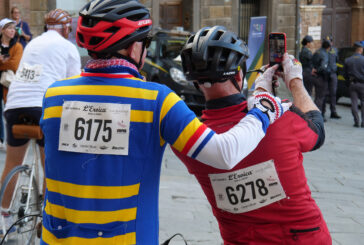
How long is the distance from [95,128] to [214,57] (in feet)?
1.74

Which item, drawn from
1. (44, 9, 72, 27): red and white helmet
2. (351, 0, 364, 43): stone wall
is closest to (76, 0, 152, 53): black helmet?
(44, 9, 72, 27): red and white helmet

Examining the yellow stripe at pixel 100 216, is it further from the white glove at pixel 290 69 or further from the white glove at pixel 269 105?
the white glove at pixel 290 69

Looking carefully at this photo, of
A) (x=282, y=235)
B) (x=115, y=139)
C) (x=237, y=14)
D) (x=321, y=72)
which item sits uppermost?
(x=237, y=14)

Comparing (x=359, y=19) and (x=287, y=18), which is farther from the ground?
(x=287, y=18)

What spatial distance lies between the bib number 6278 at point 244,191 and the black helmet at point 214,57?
40 centimetres

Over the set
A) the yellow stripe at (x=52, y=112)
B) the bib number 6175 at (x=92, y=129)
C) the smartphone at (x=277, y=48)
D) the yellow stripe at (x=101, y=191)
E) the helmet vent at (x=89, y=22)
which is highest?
the helmet vent at (x=89, y=22)

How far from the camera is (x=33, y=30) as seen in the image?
20250mm

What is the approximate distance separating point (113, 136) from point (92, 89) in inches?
7.3

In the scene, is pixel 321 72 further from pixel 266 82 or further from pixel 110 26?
pixel 110 26

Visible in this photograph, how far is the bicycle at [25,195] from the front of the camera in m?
4.71

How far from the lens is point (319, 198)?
7.25 m

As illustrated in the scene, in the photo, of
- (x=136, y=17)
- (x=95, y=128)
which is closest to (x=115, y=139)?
(x=95, y=128)

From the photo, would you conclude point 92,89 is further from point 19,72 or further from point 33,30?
point 33,30

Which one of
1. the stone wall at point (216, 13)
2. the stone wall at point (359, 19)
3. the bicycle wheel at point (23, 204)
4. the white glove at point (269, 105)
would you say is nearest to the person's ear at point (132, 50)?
the white glove at point (269, 105)
